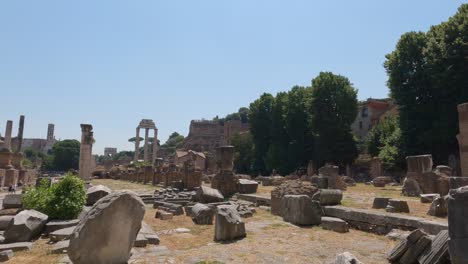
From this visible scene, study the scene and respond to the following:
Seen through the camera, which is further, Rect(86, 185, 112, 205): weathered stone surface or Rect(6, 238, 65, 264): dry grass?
Rect(86, 185, 112, 205): weathered stone surface

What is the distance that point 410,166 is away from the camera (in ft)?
53.3

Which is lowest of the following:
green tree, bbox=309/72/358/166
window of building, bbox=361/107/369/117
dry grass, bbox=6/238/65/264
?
dry grass, bbox=6/238/65/264

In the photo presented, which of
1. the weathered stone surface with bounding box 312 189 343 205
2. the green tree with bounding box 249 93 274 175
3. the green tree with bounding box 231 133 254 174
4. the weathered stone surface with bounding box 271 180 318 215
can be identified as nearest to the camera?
the weathered stone surface with bounding box 312 189 343 205

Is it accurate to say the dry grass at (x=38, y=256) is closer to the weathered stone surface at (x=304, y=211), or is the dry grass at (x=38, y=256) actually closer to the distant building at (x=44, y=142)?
the weathered stone surface at (x=304, y=211)

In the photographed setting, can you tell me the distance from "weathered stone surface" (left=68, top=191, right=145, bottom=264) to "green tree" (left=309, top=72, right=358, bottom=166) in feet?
107

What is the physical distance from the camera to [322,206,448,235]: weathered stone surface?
Result: 23.3 ft

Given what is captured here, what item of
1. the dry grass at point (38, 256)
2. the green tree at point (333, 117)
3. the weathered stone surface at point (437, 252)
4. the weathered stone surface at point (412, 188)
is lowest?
the dry grass at point (38, 256)

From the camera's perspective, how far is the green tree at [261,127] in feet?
160

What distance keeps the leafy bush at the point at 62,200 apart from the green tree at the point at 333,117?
2982cm

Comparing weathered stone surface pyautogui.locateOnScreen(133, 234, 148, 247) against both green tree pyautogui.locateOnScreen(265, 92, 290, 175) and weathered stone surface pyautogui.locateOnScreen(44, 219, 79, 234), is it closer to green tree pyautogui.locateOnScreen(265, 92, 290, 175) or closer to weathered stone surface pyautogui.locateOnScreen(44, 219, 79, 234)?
weathered stone surface pyautogui.locateOnScreen(44, 219, 79, 234)

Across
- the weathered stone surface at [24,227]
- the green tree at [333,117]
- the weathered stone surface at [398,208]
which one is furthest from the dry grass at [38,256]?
the green tree at [333,117]

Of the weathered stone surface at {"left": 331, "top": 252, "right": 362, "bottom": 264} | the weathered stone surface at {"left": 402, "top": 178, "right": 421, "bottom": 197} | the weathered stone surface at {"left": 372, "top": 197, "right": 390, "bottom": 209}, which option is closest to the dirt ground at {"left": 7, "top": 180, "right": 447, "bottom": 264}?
the weathered stone surface at {"left": 372, "top": 197, "right": 390, "bottom": 209}

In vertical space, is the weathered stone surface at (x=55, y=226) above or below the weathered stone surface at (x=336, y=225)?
below

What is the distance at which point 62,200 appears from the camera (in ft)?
30.4
